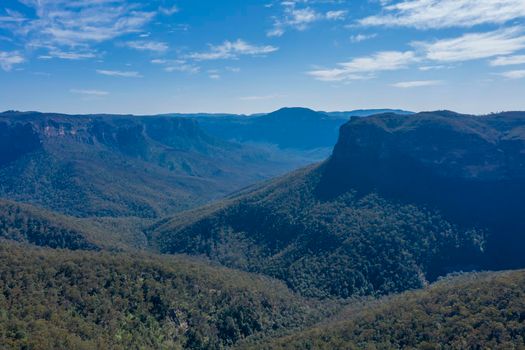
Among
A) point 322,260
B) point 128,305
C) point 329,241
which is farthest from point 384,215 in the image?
point 128,305

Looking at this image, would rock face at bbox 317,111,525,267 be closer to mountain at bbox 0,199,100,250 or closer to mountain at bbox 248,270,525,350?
mountain at bbox 248,270,525,350

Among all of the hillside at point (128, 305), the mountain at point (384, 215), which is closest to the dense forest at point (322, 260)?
the hillside at point (128, 305)

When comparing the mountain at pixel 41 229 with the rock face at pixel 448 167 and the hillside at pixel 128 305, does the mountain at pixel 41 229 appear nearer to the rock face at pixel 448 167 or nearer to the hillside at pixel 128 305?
the hillside at pixel 128 305

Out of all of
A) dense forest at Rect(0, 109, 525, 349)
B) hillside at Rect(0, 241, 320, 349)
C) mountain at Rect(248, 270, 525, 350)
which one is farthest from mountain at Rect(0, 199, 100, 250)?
mountain at Rect(248, 270, 525, 350)

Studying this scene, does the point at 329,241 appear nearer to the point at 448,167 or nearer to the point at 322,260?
the point at 322,260

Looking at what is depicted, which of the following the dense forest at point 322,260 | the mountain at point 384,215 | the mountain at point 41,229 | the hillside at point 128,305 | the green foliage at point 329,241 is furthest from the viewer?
the mountain at point 41,229

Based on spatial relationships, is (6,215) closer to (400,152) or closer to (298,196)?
(298,196)

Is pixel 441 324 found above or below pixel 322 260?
above
